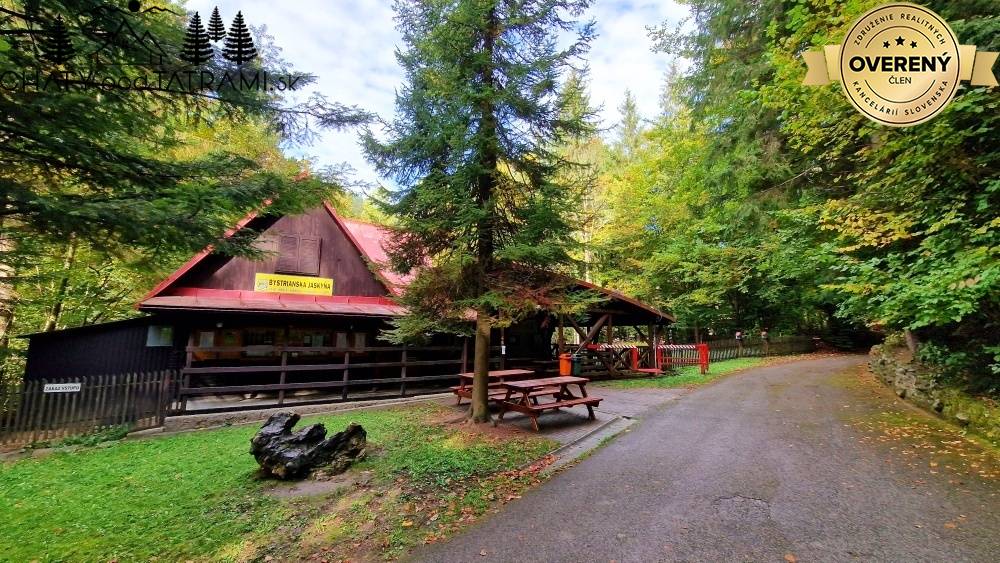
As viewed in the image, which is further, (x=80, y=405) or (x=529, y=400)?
(x=529, y=400)

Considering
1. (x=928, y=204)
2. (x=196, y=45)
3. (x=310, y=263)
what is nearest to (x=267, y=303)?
(x=310, y=263)

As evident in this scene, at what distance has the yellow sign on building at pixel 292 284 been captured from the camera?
1083 centimetres

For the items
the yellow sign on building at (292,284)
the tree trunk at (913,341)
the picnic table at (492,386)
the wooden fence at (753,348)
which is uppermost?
the yellow sign on building at (292,284)

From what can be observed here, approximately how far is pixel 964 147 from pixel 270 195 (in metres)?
9.26

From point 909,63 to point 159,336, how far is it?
48.6 ft

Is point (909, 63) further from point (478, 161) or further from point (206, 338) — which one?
point (206, 338)

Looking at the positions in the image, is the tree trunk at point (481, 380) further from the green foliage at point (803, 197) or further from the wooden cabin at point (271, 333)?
the green foliage at point (803, 197)

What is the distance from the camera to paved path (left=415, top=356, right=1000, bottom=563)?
11.3 feet

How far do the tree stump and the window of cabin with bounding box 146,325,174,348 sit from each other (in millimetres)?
6459

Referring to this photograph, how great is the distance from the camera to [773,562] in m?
3.25

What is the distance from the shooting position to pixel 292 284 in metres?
11.2

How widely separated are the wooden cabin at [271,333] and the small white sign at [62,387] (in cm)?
157

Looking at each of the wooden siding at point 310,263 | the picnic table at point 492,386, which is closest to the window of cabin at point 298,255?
the wooden siding at point 310,263

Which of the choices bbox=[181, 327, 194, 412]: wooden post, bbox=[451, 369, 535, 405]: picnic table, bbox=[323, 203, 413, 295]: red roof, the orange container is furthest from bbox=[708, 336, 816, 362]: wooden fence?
bbox=[181, 327, 194, 412]: wooden post
